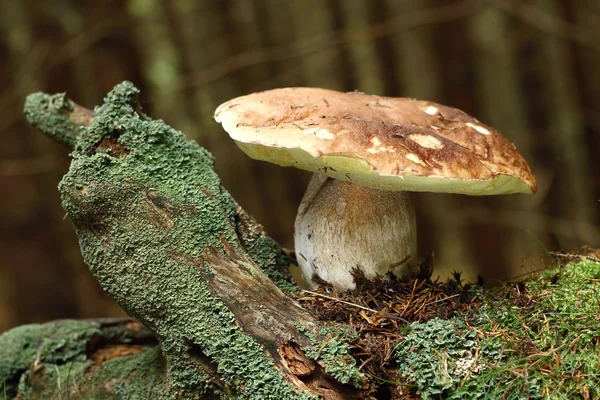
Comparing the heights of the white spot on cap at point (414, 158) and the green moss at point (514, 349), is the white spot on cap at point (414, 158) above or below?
above

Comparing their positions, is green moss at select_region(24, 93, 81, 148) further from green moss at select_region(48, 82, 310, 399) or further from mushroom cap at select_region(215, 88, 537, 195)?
mushroom cap at select_region(215, 88, 537, 195)

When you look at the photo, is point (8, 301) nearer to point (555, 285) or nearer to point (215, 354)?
point (215, 354)

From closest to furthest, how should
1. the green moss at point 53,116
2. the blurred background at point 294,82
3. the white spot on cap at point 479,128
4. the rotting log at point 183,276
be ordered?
1. the rotting log at point 183,276
2. the white spot on cap at point 479,128
3. the green moss at point 53,116
4. the blurred background at point 294,82

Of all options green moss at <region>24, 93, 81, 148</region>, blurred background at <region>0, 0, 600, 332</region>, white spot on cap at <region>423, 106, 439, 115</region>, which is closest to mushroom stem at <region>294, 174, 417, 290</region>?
white spot on cap at <region>423, 106, 439, 115</region>

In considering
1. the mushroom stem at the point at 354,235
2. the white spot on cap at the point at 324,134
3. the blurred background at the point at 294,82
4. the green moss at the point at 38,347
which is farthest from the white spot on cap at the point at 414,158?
the blurred background at the point at 294,82

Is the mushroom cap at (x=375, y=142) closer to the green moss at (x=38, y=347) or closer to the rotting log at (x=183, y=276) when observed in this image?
the rotting log at (x=183, y=276)

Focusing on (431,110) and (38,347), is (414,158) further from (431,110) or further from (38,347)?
(38,347)

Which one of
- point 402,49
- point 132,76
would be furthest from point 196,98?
point 402,49
